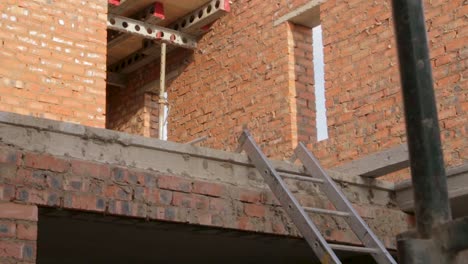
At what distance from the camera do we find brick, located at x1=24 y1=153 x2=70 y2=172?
15.1 ft

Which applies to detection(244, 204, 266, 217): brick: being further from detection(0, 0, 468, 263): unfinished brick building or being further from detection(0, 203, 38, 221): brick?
detection(0, 203, 38, 221): brick

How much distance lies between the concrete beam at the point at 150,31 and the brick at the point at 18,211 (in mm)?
5649

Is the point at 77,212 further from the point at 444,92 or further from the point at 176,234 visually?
the point at 444,92

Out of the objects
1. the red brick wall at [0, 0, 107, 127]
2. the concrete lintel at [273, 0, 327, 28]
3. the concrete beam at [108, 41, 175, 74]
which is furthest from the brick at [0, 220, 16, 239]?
the concrete beam at [108, 41, 175, 74]

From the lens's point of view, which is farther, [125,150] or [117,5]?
[117,5]

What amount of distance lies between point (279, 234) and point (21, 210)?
190 cm

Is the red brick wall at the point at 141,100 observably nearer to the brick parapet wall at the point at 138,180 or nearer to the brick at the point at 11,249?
the brick parapet wall at the point at 138,180

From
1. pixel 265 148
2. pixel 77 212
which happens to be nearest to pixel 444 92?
pixel 265 148

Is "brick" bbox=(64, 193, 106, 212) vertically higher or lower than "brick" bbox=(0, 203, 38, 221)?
higher

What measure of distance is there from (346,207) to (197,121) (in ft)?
16.5

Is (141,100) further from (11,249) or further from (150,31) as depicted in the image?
(11,249)

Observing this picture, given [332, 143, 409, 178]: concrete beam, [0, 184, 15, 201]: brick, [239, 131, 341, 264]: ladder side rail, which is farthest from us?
[332, 143, 409, 178]: concrete beam

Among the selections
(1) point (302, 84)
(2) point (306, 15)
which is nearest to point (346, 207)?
(1) point (302, 84)

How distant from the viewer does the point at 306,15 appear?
920 cm
